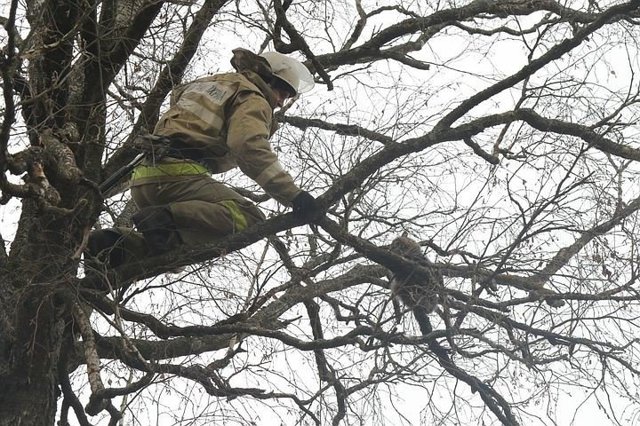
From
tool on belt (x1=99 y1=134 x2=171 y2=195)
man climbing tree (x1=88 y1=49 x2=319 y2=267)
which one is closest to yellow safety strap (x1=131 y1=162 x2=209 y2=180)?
man climbing tree (x1=88 y1=49 x2=319 y2=267)

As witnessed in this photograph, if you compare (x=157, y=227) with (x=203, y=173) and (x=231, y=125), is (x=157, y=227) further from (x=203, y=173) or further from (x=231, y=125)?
(x=231, y=125)

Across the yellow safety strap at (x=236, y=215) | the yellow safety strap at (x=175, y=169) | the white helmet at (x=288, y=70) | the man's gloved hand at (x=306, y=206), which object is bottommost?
the man's gloved hand at (x=306, y=206)

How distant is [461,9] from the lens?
249 inches

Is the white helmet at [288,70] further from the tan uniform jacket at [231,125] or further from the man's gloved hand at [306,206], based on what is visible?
the man's gloved hand at [306,206]

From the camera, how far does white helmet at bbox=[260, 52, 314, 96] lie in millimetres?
5277

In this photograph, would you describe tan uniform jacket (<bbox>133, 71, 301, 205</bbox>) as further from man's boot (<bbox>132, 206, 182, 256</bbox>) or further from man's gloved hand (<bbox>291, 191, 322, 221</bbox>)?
man's boot (<bbox>132, 206, 182, 256</bbox>)

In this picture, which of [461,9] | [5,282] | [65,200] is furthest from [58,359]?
[461,9]

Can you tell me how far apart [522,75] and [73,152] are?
2.37 meters

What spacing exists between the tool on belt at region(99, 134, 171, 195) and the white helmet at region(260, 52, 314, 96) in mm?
899

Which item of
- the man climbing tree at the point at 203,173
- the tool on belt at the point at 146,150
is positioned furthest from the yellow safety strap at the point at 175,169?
the tool on belt at the point at 146,150

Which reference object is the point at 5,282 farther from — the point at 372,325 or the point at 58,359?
the point at 372,325

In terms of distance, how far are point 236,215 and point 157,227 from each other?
421 mm

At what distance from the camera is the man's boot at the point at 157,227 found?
4.72 metres

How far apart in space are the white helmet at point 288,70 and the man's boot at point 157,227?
1.08 metres
